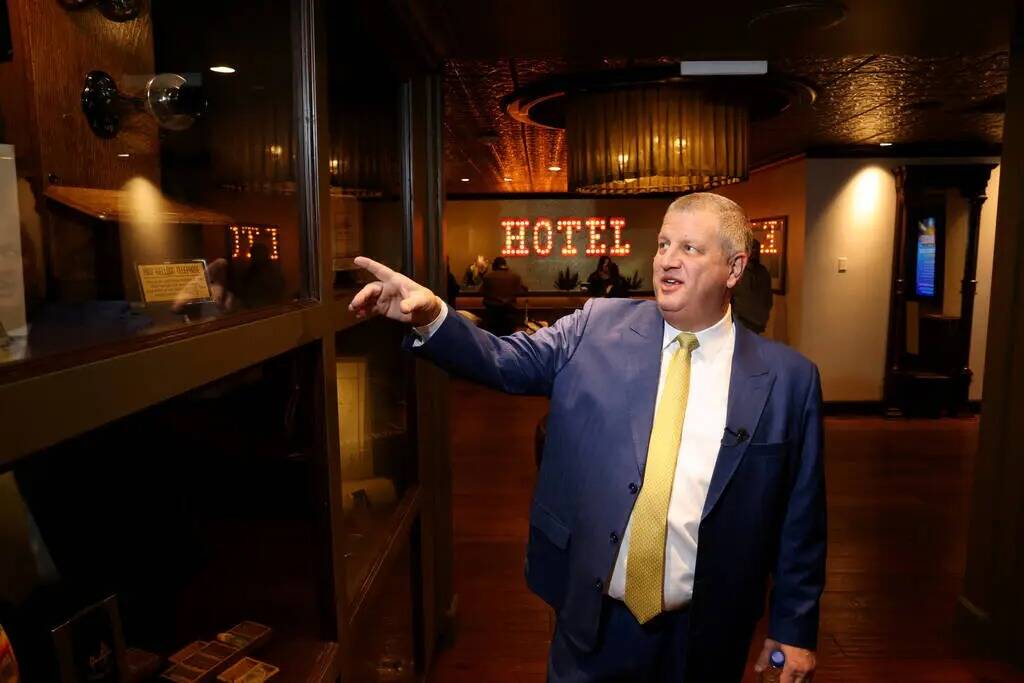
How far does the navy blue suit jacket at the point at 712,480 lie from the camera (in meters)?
1.53

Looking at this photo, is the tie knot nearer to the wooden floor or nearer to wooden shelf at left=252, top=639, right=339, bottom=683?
wooden shelf at left=252, top=639, right=339, bottom=683

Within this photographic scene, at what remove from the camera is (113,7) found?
1.11 metres

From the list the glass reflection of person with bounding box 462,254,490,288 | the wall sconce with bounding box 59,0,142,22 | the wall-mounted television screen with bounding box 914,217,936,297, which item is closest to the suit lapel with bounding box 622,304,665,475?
the wall sconce with bounding box 59,0,142,22

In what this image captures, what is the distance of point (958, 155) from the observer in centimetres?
619

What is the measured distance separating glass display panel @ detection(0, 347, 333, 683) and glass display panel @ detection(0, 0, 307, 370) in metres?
0.15

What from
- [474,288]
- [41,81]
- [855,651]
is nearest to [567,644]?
[41,81]

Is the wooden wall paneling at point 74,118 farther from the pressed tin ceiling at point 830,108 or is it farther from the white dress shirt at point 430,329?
the pressed tin ceiling at point 830,108

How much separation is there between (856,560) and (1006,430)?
3.88 ft

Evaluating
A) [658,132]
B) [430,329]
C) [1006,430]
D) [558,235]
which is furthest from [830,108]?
[558,235]

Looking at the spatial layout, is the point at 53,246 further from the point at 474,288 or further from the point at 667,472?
the point at 474,288

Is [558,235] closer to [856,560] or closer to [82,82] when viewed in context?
[856,560]

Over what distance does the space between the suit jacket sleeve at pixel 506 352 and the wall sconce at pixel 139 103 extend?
1.94 feet

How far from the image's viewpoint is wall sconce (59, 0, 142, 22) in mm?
1034

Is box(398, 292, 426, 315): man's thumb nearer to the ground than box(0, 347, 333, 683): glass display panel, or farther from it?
farther from it
